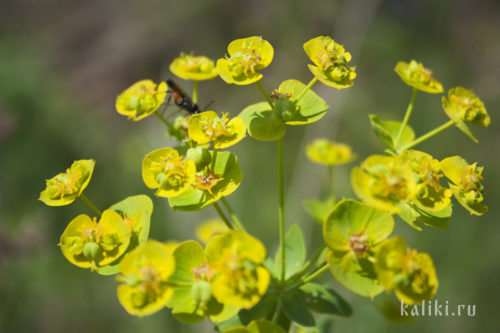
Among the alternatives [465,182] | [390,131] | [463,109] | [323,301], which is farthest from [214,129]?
[463,109]

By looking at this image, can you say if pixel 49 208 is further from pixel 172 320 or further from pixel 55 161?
pixel 172 320

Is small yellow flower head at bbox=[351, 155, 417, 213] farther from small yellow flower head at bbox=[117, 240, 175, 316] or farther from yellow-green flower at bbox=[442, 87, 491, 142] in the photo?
small yellow flower head at bbox=[117, 240, 175, 316]

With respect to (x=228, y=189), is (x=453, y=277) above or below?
below

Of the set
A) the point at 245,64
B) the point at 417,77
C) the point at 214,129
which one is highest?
the point at 245,64

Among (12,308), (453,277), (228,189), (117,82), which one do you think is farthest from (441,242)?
(117,82)

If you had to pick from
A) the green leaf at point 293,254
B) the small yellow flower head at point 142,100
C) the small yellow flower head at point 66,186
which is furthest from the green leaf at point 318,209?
the small yellow flower head at point 66,186

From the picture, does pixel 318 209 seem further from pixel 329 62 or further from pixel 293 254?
pixel 329 62
